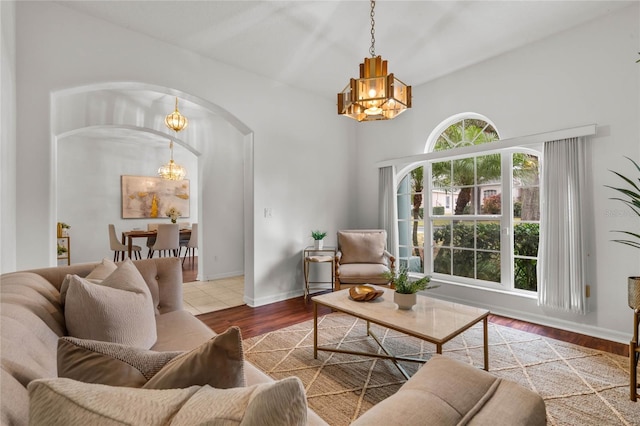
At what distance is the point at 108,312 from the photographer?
1219 millimetres

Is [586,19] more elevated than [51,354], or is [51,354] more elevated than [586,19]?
[586,19]

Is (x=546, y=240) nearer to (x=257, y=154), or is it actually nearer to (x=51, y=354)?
(x=257, y=154)

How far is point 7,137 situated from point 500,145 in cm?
431

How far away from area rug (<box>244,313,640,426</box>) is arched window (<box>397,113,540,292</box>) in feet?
2.85

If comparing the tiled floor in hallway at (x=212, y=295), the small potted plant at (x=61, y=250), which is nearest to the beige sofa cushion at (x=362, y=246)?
the tiled floor in hallway at (x=212, y=295)

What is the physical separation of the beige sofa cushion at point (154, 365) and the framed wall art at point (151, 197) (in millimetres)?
7465

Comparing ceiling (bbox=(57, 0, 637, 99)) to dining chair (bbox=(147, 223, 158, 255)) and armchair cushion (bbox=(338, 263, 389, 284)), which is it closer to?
armchair cushion (bbox=(338, 263, 389, 284))

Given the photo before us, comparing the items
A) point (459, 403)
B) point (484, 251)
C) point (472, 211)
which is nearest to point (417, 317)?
point (459, 403)

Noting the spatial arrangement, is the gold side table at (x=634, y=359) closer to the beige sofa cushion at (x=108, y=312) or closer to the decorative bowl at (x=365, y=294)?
the decorative bowl at (x=365, y=294)

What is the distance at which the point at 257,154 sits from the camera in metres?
3.82

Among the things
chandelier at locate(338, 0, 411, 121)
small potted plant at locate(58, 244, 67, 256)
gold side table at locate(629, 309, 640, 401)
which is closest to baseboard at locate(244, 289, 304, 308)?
chandelier at locate(338, 0, 411, 121)

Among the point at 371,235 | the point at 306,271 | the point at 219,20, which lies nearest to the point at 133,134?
the point at 219,20

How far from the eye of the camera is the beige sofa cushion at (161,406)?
1.59ft

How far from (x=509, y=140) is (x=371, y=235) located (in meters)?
1.96
